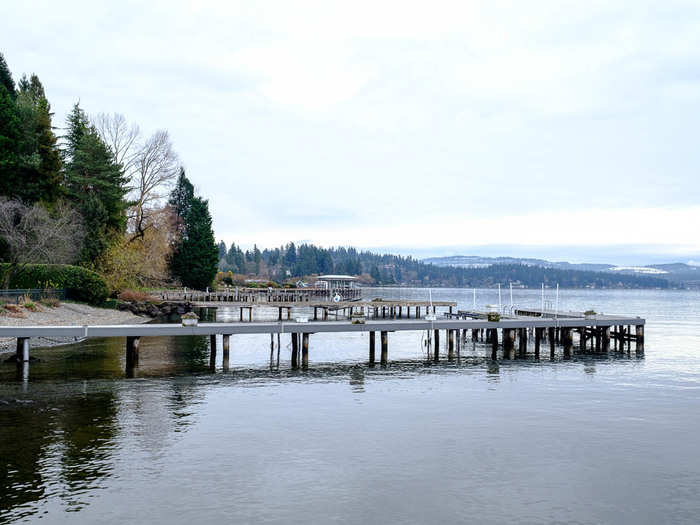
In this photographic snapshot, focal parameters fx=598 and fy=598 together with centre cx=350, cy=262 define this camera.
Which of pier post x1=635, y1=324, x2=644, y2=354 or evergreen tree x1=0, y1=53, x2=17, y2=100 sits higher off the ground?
evergreen tree x1=0, y1=53, x2=17, y2=100

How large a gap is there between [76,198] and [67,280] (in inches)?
680

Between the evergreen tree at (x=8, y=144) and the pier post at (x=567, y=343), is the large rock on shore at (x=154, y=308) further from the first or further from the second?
the pier post at (x=567, y=343)

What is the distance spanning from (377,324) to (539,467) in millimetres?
22492

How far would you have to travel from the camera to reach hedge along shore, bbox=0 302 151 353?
4132 centimetres

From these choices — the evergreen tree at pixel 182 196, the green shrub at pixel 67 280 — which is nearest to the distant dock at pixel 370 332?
the green shrub at pixel 67 280

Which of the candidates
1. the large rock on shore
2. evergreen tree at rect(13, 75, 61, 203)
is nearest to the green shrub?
the large rock on shore

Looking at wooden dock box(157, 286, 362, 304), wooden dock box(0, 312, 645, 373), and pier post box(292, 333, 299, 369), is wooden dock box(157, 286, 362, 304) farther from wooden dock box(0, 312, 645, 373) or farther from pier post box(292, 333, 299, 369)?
wooden dock box(0, 312, 645, 373)

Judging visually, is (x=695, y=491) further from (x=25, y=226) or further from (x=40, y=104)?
(x=40, y=104)

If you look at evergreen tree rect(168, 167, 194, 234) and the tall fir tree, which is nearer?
the tall fir tree

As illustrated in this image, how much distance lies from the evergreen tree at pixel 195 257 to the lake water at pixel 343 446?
6534 cm

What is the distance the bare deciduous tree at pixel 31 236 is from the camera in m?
53.0

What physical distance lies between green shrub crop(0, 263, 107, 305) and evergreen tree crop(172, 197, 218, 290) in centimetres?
3754

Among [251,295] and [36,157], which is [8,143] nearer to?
[36,157]

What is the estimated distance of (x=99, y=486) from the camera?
15031 mm
